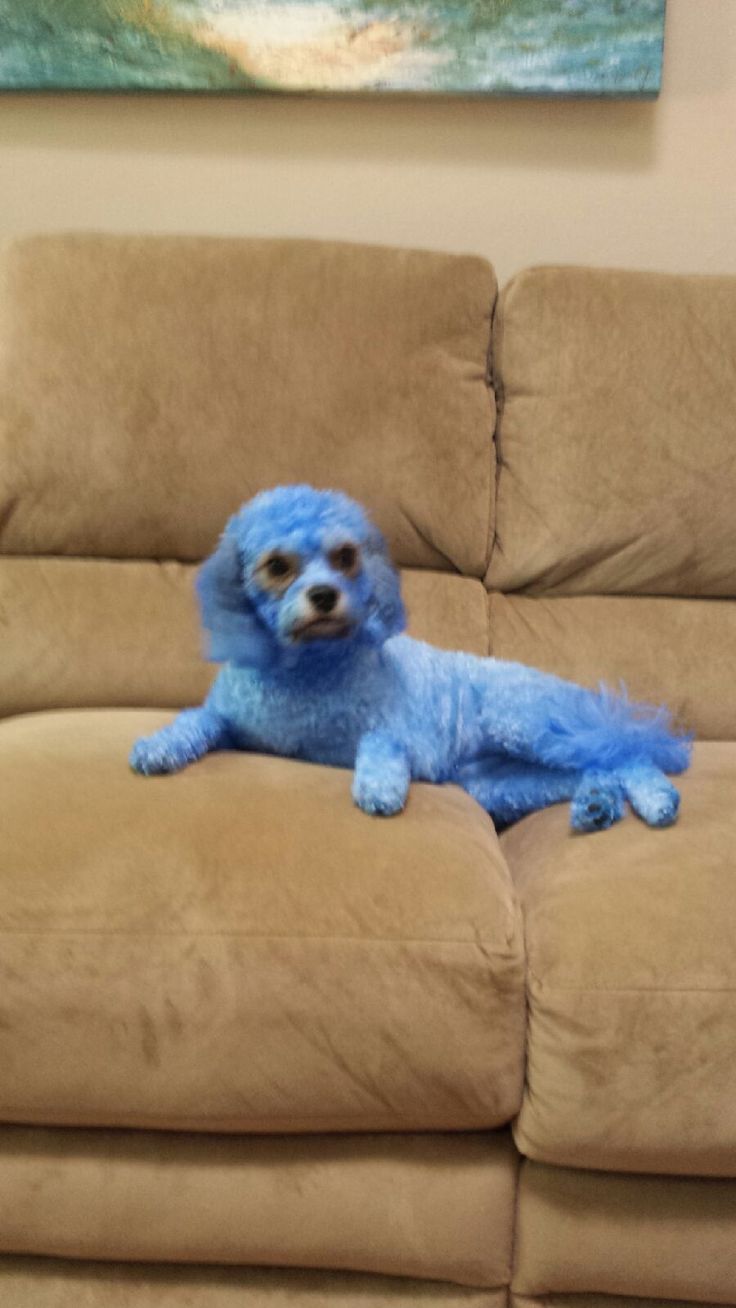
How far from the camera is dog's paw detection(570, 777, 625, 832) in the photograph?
1042mm

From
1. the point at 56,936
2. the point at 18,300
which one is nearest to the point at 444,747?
the point at 56,936

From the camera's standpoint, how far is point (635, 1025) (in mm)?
854

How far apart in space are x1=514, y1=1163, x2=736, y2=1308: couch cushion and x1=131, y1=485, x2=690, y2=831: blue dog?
318mm

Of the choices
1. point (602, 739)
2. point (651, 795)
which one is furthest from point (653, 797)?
point (602, 739)

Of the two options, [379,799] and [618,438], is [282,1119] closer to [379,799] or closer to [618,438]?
[379,799]

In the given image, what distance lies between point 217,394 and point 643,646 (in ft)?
2.26

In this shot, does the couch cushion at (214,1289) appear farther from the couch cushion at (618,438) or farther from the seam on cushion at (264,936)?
the couch cushion at (618,438)

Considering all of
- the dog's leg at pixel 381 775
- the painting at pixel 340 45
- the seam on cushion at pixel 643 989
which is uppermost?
the painting at pixel 340 45

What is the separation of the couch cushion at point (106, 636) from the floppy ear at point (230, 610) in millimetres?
348

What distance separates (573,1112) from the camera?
870mm

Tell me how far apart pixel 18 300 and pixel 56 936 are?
0.98 metres

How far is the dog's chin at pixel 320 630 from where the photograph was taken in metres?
1.06

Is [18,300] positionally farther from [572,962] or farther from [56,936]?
[572,962]

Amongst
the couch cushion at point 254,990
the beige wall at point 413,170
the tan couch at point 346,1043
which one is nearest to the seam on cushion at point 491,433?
the beige wall at point 413,170
